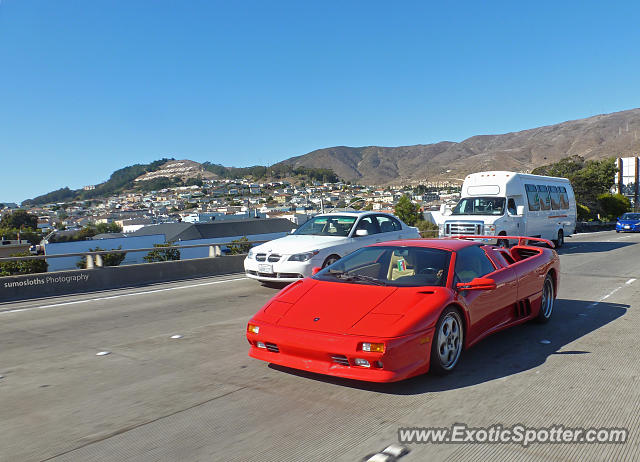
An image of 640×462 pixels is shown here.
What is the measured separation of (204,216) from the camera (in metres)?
112

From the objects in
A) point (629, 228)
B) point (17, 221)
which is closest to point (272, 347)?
point (629, 228)

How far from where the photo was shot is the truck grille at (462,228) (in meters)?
17.2

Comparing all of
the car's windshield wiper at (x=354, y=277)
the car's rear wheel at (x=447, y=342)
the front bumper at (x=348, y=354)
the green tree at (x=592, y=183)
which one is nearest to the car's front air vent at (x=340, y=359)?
the front bumper at (x=348, y=354)

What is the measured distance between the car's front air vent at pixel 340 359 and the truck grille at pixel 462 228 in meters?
13.7

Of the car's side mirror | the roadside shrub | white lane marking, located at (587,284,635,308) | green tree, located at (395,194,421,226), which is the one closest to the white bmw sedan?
white lane marking, located at (587,284,635,308)

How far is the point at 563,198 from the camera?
22500 millimetres

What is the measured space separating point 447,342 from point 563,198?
2004 centimetres

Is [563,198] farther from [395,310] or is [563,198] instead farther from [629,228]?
[395,310]

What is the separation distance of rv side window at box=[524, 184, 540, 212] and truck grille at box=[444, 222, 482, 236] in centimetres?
318

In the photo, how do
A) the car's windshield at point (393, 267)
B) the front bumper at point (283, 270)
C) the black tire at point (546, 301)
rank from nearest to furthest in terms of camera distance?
the car's windshield at point (393, 267) < the black tire at point (546, 301) < the front bumper at point (283, 270)

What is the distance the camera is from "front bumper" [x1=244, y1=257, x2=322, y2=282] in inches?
398

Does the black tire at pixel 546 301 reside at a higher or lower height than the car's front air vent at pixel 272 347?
lower

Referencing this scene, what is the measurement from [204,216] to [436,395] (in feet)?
363

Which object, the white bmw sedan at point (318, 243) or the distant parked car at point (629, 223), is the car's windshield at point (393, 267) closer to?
the white bmw sedan at point (318, 243)
